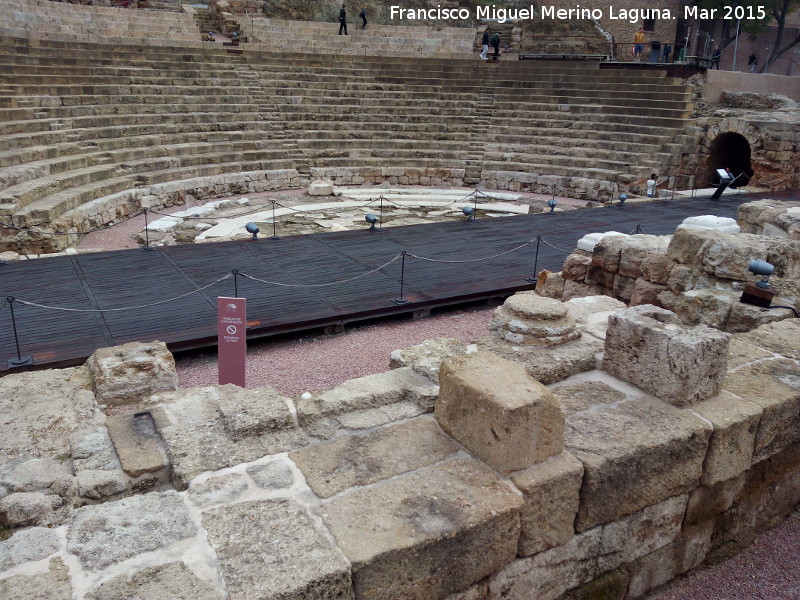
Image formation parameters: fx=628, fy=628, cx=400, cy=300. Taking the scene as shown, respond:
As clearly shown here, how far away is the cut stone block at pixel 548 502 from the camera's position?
3.01 meters

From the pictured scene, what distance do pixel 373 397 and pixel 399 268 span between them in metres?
5.73

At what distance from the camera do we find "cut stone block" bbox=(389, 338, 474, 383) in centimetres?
421

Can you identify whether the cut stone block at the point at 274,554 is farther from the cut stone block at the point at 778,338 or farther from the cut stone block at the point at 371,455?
the cut stone block at the point at 778,338

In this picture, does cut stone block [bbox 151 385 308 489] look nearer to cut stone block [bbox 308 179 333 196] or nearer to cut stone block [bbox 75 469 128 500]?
cut stone block [bbox 75 469 128 500]

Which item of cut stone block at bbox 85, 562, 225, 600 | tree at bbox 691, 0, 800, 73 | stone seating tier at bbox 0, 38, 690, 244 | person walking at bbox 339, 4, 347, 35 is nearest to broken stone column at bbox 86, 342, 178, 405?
cut stone block at bbox 85, 562, 225, 600

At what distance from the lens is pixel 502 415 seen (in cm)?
305

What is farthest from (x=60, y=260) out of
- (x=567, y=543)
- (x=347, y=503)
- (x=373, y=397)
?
(x=567, y=543)

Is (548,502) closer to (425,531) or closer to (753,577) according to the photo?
(425,531)

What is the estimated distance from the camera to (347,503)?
9.57 ft

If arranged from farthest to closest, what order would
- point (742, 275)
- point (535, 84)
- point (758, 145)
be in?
point (535, 84), point (758, 145), point (742, 275)

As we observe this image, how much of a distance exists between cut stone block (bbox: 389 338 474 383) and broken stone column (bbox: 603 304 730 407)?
1.11 metres

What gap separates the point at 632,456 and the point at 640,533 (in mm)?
481

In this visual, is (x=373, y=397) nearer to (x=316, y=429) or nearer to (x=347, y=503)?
(x=316, y=429)

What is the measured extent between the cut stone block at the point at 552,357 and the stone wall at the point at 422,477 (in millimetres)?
17
